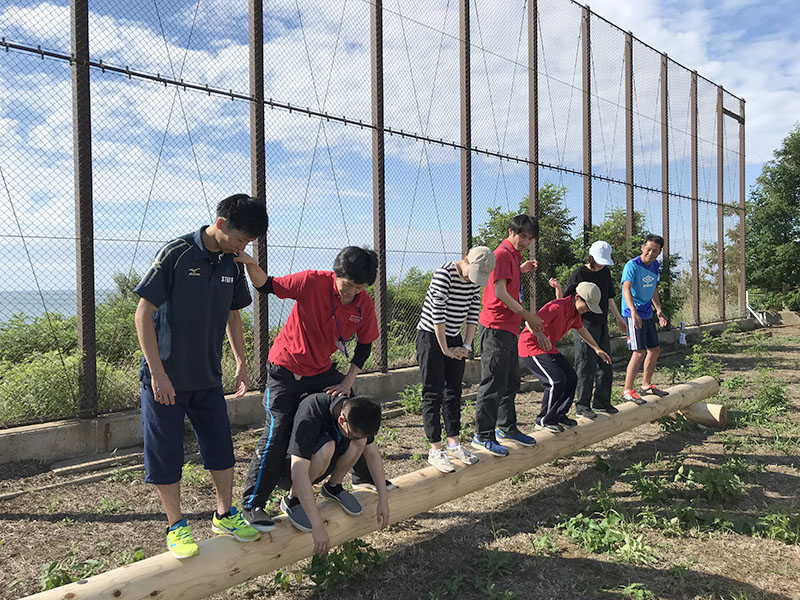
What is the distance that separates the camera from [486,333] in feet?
15.4

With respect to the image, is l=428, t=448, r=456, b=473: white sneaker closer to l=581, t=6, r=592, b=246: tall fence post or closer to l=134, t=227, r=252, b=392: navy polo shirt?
l=134, t=227, r=252, b=392: navy polo shirt

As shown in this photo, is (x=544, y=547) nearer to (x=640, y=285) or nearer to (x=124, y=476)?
(x=124, y=476)

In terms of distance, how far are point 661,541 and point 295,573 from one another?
218 centimetres

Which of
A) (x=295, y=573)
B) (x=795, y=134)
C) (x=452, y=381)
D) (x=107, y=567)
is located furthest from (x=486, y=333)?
(x=795, y=134)

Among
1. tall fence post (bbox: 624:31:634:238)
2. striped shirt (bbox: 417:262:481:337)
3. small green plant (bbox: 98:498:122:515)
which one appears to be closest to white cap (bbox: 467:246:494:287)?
striped shirt (bbox: 417:262:481:337)

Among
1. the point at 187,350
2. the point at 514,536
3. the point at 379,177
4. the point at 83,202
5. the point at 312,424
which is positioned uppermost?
the point at 379,177

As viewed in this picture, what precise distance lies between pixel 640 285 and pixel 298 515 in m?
4.90

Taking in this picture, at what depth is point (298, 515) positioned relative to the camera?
10.2ft

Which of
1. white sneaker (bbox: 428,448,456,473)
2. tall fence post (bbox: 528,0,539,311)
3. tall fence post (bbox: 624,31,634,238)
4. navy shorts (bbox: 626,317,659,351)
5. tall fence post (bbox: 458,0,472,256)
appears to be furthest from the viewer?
tall fence post (bbox: 624,31,634,238)

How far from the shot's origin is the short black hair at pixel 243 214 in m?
2.84

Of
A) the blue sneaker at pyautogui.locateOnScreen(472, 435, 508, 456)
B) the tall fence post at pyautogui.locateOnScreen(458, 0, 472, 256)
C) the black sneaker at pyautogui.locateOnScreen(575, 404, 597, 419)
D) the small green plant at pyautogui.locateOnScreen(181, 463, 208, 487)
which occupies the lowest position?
the small green plant at pyautogui.locateOnScreen(181, 463, 208, 487)

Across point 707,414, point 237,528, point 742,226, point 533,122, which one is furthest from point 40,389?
point 742,226

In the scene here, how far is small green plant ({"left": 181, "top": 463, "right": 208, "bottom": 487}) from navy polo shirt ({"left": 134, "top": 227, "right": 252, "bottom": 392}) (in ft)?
6.52

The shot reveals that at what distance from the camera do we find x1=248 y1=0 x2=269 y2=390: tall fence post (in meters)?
6.92
